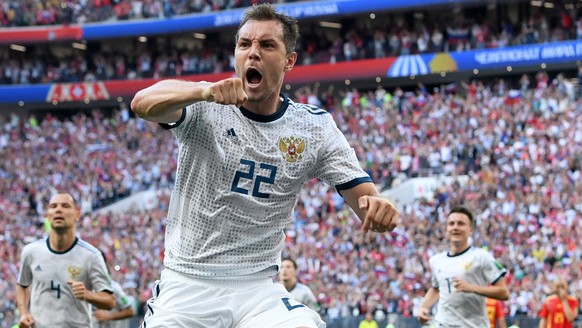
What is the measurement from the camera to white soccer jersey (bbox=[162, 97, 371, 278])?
18.9 feet

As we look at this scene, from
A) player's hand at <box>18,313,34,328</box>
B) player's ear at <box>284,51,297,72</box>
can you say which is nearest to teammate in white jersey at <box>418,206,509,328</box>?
player's hand at <box>18,313,34,328</box>

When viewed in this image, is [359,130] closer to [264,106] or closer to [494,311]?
[494,311]

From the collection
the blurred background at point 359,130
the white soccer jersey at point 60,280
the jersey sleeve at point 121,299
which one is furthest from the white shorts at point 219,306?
the blurred background at point 359,130

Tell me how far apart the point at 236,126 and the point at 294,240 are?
21231 millimetres

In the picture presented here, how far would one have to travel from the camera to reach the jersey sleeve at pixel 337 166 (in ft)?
20.0

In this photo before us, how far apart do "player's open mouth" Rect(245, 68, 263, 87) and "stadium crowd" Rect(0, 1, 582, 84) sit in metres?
30.9

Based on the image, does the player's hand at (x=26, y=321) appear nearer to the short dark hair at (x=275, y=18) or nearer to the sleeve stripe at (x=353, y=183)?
the sleeve stripe at (x=353, y=183)

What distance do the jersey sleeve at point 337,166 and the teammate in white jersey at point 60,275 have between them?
14.5ft

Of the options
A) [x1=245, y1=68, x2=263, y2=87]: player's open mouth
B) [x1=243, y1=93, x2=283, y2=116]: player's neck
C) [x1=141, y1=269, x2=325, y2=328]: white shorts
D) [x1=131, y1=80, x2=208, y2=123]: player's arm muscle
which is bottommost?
[x1=141, y1=269, x2=325, y2=328]: white shorts

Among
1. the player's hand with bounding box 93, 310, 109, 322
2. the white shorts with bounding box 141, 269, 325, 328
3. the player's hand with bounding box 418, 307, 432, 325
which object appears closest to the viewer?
the white shorts with bounding box 141, 269, 325, 328

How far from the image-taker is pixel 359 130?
3183 cm

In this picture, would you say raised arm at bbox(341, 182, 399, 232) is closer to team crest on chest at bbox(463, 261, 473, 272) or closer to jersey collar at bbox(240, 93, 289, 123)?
jersey collar at bbox(240, 93, 289, 123)

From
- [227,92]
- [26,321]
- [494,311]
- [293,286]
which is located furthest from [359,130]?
[227,92]

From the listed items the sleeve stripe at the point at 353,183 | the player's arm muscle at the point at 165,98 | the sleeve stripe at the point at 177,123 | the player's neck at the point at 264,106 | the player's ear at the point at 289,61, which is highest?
the player's ear at the point at 289,61
